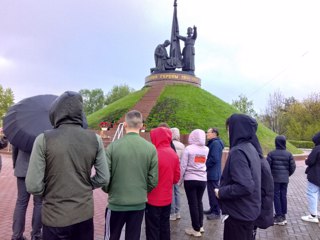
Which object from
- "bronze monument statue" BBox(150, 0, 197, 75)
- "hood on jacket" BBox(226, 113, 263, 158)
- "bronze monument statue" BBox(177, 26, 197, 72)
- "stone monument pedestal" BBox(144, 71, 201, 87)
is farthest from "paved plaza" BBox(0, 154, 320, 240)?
"bronze monument statue" BBox(177, 26, 197, 72)

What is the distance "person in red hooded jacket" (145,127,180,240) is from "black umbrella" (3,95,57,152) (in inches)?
60.8

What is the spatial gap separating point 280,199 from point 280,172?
2.10 feet

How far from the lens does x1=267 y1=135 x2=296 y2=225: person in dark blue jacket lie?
6.07 meters

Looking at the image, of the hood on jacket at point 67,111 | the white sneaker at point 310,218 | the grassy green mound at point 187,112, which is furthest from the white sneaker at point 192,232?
the grassy green mound at point 187,112

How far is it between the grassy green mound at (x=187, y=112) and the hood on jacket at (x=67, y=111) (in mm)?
17175

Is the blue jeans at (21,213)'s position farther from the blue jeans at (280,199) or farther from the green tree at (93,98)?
the green tree at (93,98)

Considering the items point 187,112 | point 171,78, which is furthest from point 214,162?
point 171,78

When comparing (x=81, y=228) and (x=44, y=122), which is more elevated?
(x=44, y=122)

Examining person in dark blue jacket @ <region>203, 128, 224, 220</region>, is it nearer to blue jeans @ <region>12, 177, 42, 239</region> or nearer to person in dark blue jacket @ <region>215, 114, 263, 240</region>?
person in dark blue jacket @ <region>215, 114, 263, 240</region>

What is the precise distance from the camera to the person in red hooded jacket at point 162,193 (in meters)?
3.97

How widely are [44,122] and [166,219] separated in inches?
83.4

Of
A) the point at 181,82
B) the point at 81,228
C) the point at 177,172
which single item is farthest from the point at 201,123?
the point at 81,228

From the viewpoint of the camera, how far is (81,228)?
2.70 meters

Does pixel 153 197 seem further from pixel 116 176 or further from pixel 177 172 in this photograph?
pixel 116 176
